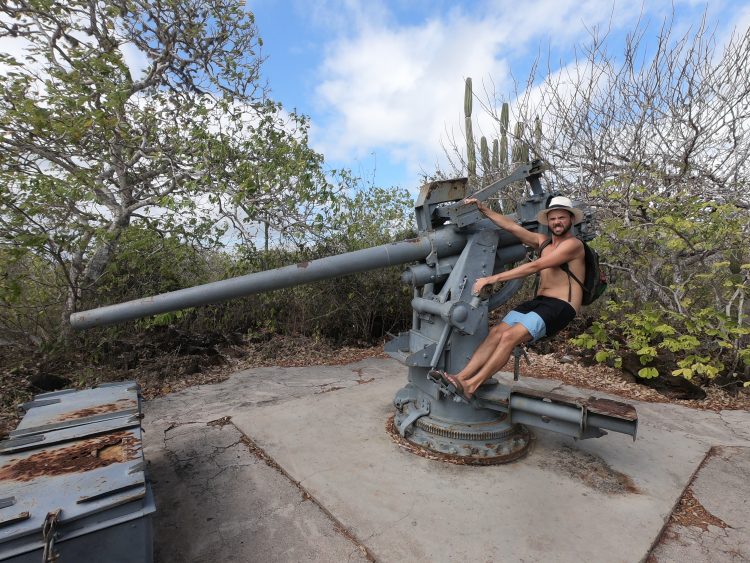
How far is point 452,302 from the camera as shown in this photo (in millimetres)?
2896

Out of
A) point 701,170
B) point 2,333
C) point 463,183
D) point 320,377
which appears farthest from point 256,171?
point 701,170

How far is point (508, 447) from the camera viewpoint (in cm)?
307

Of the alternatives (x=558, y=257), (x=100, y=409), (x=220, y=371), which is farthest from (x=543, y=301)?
(x=220, y=371)

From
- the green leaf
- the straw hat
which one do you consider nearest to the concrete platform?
the green leaf

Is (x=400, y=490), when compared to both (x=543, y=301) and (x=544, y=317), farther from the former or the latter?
(x=543, y=301)

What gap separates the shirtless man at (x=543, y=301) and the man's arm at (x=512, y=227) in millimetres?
11

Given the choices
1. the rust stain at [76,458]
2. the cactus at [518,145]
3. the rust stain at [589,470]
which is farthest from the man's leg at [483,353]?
the cactus at [518,145]

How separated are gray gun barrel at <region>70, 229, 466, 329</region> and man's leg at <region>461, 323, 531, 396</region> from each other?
2.44 feet

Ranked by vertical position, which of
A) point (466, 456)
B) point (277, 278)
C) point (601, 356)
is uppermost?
point (277, 278)

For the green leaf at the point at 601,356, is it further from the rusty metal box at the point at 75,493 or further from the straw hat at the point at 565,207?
the rusty metal box at the point at 75,493

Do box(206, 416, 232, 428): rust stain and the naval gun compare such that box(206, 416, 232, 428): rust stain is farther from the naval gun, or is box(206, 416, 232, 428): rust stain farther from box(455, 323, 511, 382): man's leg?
box(455, 323, 511, 382): man's leg

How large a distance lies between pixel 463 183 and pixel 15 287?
3.90 meters

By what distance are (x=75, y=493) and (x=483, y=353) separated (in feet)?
7.69

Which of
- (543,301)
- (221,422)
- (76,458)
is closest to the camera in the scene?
(76,458)
